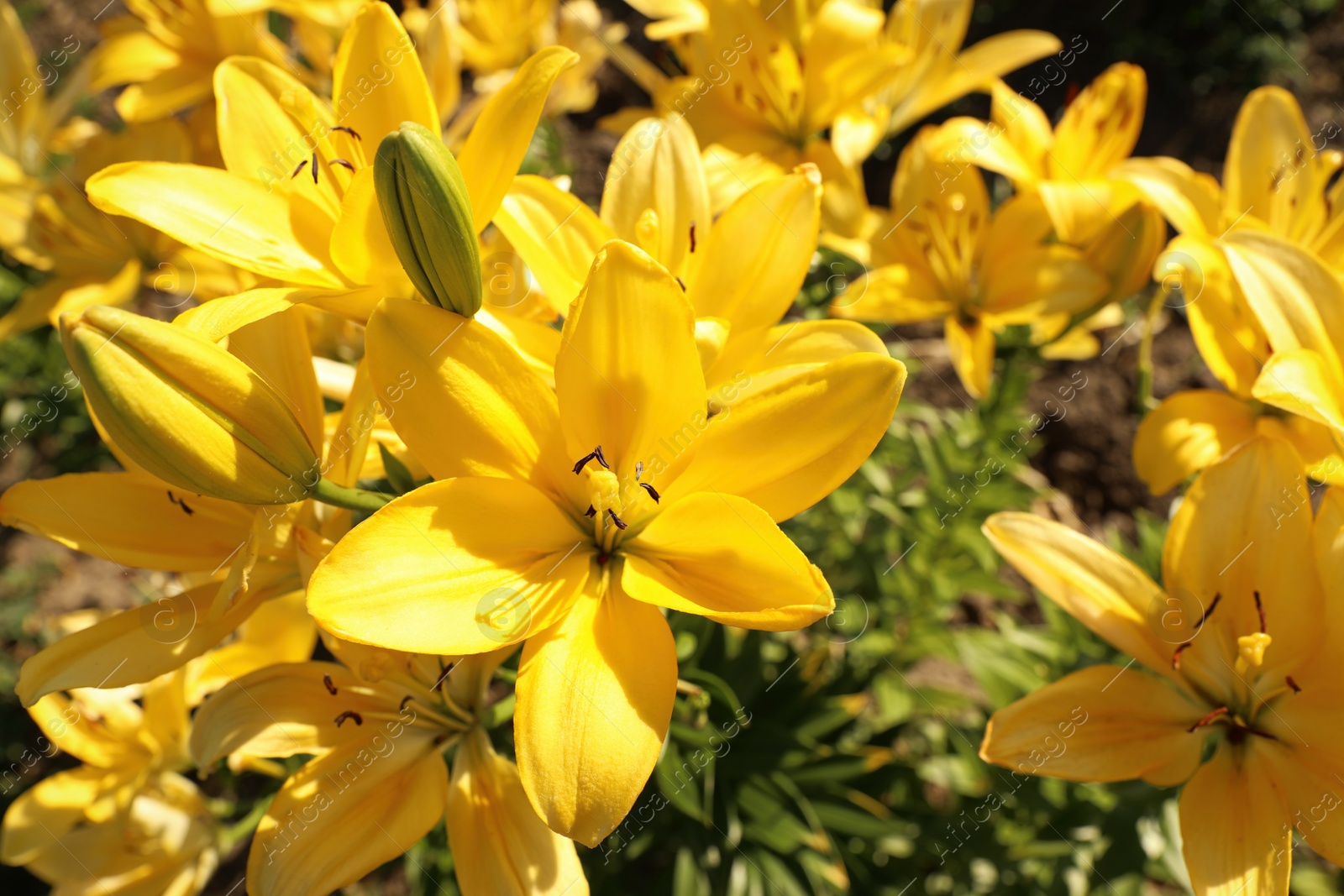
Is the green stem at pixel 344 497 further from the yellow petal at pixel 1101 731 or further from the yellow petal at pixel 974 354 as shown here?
the yellow petal at pixel 974 354

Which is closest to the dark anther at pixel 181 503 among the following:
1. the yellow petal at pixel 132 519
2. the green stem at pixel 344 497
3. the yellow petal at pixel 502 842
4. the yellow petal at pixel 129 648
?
the yellow petal at pixel 132 519

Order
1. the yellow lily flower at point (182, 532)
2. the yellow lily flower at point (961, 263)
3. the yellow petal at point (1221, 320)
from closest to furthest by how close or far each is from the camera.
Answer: the yellow lily flower at point (182, 532), the yellow petal at point (1221, 320), the yellow lily flower at point (961, 263)

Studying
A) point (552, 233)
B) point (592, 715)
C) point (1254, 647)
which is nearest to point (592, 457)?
point (592, 715)

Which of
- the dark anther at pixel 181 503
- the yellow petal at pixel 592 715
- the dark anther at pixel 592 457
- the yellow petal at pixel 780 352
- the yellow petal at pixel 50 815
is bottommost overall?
the yellow petal at pixel 50 815

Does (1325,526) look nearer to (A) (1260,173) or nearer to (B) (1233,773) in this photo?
(B) (1233,773)

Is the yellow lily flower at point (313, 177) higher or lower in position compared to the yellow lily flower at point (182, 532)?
A: higher

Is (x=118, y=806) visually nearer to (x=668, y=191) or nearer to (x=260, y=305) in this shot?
(x=260, y=305)

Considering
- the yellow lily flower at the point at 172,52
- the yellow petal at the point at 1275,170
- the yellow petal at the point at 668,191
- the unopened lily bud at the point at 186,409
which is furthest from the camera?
the yellow lily flower at the point at 172,52

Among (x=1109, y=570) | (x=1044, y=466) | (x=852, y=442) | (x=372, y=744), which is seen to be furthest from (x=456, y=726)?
(x=1044, y=466)
